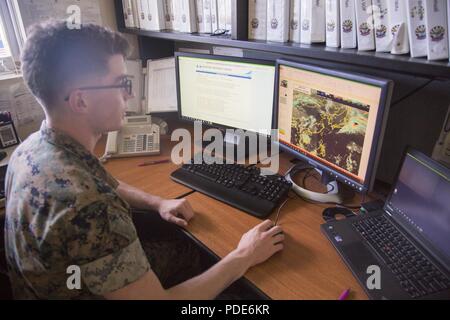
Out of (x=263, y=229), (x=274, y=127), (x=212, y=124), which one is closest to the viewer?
(x=263, y=229)

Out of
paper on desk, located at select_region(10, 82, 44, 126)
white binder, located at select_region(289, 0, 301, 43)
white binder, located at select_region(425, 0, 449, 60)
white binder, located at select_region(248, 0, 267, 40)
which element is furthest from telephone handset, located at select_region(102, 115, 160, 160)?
white binder, located at select_region(425, 0, 449, 60)

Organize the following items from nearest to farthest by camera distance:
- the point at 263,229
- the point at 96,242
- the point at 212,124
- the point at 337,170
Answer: the point at 96,242, the point at 263,229, the point at 337,170, the point at 212,124

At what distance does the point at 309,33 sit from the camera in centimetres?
105

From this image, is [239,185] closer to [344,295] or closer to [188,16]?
[344,295]

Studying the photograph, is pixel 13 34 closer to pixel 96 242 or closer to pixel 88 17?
pixel 88 17

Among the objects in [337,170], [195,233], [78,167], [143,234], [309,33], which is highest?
[309,33]

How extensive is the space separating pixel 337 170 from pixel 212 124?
25.8 inches

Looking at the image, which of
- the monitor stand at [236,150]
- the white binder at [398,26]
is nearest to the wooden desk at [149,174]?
the monitor stand at [236,150]

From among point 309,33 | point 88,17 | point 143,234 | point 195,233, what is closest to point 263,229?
point 195,233

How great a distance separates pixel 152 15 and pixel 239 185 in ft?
3.25

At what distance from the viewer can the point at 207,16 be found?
1394 millimetres

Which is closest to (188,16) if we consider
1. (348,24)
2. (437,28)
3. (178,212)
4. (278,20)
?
(278,20)

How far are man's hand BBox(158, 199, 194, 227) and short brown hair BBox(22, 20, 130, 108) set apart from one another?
48 cm

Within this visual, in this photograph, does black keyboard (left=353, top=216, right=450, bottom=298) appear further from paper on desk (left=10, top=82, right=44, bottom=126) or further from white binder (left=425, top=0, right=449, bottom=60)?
paper on desk (left=10, top=82, right=44, bottom=126)
